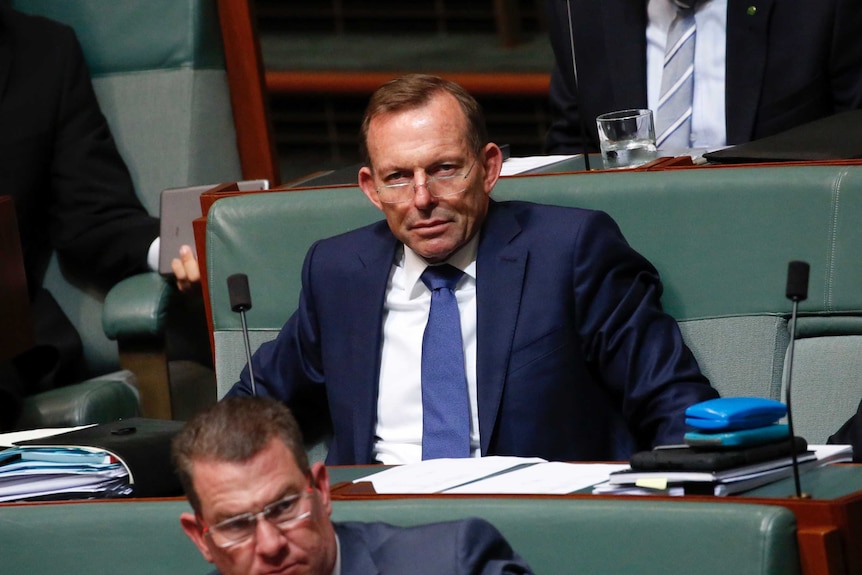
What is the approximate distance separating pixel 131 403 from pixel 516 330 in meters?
1.05

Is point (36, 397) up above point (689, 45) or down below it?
below

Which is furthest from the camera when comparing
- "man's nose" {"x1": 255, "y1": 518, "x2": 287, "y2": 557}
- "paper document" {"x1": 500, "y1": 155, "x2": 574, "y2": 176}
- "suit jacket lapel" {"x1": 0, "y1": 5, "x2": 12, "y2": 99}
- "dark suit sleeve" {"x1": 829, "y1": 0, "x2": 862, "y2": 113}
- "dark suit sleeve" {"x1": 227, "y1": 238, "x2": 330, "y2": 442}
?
"suit jacket lapel" {"x1": 0, "y1": 5, "x2": 12, "y2": 99}

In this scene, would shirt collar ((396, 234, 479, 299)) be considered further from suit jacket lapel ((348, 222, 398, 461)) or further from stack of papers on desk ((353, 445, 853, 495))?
stack of papers on desk ((353, 445, 853, 495))

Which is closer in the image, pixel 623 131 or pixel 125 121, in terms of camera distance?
pixel 623 131

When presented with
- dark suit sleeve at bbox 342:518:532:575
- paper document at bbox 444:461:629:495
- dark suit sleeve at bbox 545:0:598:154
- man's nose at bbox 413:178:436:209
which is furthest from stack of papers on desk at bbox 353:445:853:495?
dark suit sleeve at bbox 545:0:598:154

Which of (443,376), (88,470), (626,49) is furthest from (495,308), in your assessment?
(626,49)

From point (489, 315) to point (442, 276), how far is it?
0.10 metres

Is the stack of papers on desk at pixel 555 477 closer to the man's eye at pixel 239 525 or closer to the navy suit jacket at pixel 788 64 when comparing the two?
the man's eye at pixel 239 525

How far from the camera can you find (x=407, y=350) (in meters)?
2.18

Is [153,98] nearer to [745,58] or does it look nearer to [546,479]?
[745,58]

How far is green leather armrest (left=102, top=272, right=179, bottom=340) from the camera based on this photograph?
9.25ft

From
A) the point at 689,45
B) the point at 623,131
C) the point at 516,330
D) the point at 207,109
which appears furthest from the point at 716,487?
the point at 207,109

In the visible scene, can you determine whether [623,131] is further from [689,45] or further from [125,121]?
[125,121]

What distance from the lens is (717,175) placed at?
7.06 ft
